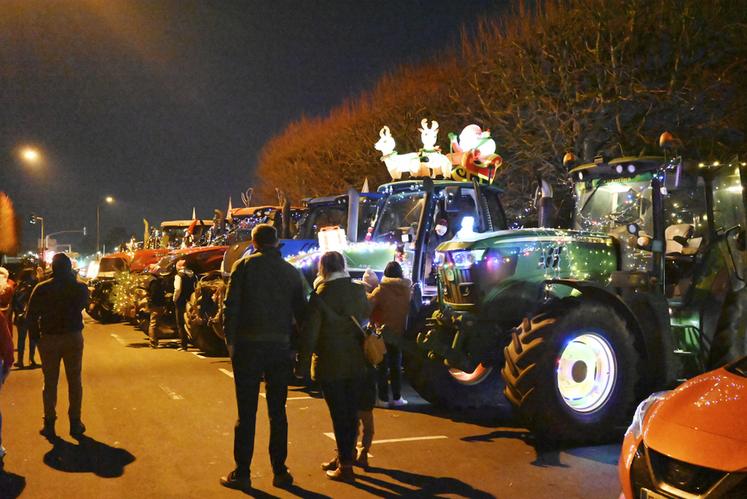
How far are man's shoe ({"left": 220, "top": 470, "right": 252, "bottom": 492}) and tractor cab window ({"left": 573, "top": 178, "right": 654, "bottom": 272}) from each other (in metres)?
4.79

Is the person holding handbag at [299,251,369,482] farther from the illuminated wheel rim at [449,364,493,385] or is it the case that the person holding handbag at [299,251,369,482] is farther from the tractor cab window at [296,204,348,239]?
the tractor cab window at [296,204,348,239]

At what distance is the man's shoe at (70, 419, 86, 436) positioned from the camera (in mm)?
7121

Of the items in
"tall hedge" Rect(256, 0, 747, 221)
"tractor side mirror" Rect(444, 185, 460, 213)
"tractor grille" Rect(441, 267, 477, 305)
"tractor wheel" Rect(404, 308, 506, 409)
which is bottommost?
"tractor wheel" Rect(404, 308, 506, 409)

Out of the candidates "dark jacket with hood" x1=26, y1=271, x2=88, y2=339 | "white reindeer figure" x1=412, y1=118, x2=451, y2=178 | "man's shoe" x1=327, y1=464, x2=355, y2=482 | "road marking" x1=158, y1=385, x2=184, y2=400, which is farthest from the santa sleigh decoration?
"man's shoe" x1=327, y1=464, x2=355, y2=482

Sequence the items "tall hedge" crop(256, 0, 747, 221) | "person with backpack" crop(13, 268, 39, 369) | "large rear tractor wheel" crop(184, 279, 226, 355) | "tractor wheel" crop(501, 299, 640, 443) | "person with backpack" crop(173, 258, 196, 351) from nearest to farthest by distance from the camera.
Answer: "tractor wheel" crop(501, 299, 640, 443)
"person with backpack" crop(13, 268, 39, 369)
"large rear tractor wheel" crop(184, 279, 226, 355)
"person with backpack" crop(173, 258, 196, 351)
"tall hedge" crop(256, 0, 747, 221)

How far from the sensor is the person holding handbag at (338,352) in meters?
5.60

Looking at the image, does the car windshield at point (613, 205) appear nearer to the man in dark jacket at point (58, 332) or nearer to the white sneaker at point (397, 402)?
the white sneaker at point (397, 402)

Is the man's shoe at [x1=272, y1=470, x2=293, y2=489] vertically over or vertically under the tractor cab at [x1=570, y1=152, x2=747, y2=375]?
under

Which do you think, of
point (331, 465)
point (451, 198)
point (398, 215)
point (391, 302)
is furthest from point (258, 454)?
point (398, 215)

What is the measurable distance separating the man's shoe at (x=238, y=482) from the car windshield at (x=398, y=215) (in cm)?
511

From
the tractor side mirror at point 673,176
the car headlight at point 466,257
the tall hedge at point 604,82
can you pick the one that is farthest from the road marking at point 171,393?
the tall hedge at point 604,82

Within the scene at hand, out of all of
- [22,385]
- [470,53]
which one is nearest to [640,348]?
[22,385]

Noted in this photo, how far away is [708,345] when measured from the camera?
7.78 meters

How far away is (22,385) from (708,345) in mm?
9495
